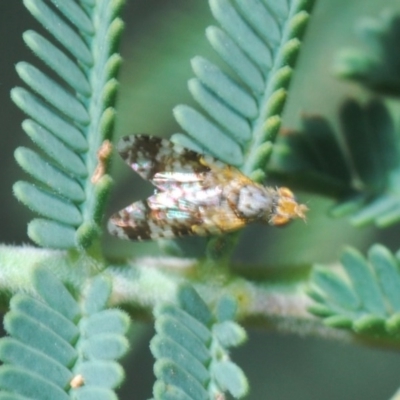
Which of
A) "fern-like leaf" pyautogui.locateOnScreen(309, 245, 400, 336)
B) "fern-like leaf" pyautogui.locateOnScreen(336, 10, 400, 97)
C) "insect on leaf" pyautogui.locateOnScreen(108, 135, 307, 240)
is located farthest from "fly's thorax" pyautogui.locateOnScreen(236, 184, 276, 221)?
"fern-like leaf" pyautogui.locateOnScreen(336, 10, 400, 97)

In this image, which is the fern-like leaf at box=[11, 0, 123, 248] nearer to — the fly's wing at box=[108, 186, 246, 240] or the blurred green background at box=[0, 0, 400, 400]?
the fly's wing at box=[108, 186, 246, 240]

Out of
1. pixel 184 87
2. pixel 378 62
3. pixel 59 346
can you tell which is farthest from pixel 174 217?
pixel 184 87

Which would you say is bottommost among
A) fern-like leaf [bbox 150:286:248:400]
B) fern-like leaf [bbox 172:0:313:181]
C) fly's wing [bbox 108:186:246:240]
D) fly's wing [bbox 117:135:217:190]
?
fern-like leaf [bbox 150:286:248:400]

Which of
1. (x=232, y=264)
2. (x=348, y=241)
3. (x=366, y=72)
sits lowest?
(x=348, y=241)

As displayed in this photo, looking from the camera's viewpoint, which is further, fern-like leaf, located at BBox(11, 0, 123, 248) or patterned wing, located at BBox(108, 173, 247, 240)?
patterned wing, located at BBox(108, 173, 247, 240)

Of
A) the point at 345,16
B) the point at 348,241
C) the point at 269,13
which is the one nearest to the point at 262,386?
the point at 348,241

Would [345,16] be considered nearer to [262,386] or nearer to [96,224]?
[96,224]

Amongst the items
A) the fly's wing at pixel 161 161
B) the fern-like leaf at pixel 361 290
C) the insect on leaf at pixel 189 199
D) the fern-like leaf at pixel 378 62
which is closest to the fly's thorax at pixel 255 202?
the insect on leaf at pixel 189 199
